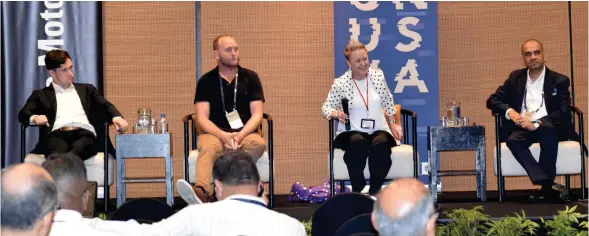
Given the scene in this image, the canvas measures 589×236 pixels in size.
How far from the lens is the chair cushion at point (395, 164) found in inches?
236

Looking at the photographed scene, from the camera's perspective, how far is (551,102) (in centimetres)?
617

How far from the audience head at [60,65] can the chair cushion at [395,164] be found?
193cm

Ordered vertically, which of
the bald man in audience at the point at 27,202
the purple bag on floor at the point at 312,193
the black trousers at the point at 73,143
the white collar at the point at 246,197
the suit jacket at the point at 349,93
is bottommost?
the purple bag on floor at the point at 312,193

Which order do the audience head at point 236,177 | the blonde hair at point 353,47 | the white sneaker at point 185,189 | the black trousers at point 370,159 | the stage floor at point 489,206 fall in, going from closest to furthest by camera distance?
the audience head at point 236,177 → the white sneaker at point 185,189 → the stage floor at point 489,206 → the black trousers at point 370,159 → the blonde hair at point 353,47

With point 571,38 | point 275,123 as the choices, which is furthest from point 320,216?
point 571,38

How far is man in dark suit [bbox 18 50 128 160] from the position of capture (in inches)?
234

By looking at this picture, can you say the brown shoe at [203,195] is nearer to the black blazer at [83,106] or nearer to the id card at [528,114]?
the black blazer at [83,106]

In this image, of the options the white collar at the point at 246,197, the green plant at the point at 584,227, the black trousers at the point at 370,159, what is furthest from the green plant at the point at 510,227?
the white collar at the point at 246,197

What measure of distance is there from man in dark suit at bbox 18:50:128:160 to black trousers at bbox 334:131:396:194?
5.05 feet

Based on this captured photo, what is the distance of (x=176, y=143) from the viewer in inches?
279

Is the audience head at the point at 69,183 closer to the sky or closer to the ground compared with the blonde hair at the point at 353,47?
closer to the ground

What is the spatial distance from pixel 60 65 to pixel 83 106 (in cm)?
33

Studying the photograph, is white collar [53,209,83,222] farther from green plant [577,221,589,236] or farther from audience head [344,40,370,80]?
audience head [344,40,370,80]

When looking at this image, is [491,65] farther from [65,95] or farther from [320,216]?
[320,216]
